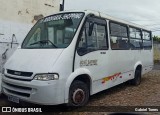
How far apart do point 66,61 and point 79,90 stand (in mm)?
844

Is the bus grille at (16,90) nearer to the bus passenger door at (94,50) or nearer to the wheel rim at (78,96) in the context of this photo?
the wheel rim at (78,96)

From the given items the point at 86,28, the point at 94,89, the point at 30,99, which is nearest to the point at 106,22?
the point at 86,28

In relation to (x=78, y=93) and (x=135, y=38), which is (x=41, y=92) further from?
(x=135, y=38)

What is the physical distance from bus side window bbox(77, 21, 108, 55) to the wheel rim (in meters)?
0.95

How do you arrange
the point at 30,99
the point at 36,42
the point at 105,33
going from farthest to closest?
1. the point at 105,33
2. the point at 36,42
3. the point at 30,99

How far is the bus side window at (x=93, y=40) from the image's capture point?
6529 mm

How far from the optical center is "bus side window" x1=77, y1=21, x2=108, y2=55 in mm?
6529

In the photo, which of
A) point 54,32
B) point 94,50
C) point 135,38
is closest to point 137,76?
point 135,38

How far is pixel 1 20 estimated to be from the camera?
8.05m

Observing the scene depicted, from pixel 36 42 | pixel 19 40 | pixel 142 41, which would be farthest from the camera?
pixel 142 41

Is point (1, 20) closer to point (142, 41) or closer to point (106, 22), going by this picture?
point (106, 22)

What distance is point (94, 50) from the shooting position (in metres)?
6.97

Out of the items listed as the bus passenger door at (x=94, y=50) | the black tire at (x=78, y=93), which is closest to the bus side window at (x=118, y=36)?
the bus passenger door at (x=94, y=50)

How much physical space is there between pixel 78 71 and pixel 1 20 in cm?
336
